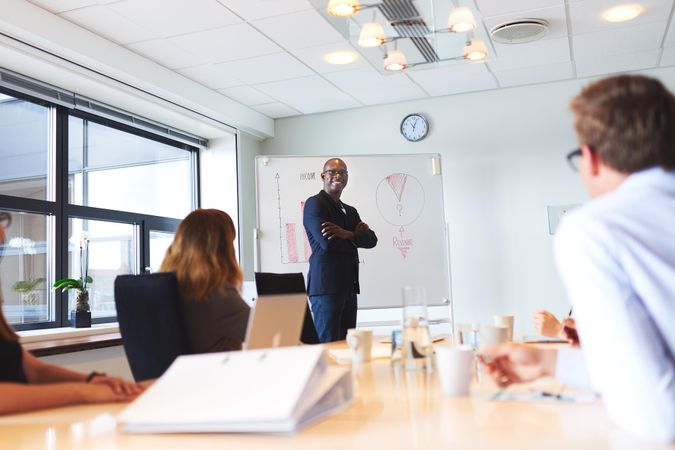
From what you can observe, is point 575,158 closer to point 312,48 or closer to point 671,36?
point 312,48

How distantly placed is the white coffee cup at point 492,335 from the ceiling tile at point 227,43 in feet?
8.95

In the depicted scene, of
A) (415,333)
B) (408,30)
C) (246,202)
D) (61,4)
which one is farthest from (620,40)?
(415,333)

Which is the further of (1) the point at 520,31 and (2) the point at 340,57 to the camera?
(2) the point at 340,57

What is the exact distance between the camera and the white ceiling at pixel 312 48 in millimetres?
3656

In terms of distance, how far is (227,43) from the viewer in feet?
13.5

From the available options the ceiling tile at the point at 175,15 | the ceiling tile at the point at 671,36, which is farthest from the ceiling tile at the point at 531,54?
the ceiling tile at the point at 175,15

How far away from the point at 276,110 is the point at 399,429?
501 cm

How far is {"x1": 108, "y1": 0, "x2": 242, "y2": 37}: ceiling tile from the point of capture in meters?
3.53

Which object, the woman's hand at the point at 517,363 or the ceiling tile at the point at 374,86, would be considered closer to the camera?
Answer: the woman's hand at the point at 517,363

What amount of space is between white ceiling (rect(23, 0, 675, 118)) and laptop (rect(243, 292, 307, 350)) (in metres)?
2.51

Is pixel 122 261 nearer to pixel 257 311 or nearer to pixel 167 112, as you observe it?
pixel 167 112

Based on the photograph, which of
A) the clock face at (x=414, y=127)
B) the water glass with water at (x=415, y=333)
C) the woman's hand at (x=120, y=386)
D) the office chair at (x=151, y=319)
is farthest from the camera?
the clock face at (x=414, y=127)

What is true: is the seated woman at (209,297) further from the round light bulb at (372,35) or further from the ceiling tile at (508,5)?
the ceiling tile at (508,5)

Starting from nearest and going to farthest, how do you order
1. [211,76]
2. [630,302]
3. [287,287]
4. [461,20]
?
1. [630,302]
2. [287,287]
3. [461,20]
4. [211,76]
